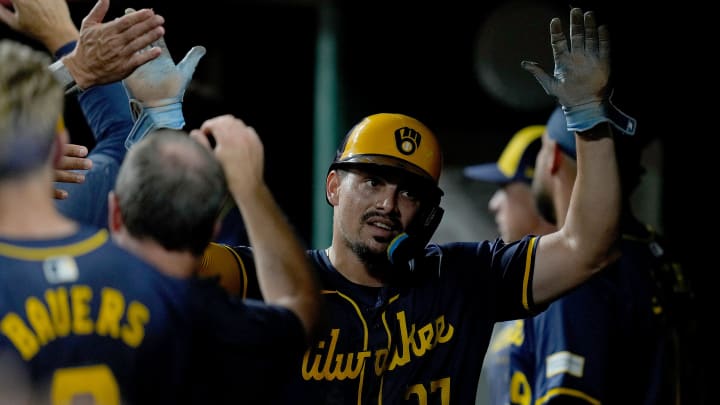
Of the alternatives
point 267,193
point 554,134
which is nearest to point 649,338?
point 554,134

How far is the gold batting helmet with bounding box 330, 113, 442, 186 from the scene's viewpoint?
11.6 feet

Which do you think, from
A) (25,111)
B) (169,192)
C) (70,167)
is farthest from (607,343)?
(25,111)

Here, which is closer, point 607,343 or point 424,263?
point 424,263

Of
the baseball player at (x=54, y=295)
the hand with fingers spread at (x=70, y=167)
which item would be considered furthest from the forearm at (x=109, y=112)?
the baseball player at (x=54, y=295)

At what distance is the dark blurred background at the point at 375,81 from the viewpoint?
655 centimetres

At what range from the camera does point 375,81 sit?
675cm

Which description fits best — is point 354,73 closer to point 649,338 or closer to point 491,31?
point 491,31

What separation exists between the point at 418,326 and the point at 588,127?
0.72 meters

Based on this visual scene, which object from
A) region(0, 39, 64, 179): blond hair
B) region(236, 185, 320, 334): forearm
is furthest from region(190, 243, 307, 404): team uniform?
region(0, 39, 64, 179): blond hair

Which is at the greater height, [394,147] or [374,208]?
[394,147]

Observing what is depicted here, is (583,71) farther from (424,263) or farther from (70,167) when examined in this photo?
(70,167)

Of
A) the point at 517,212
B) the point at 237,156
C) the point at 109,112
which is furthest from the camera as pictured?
the point at 517,212

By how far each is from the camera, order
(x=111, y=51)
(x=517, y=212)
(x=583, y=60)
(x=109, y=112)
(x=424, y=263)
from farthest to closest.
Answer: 1. (x=517, y=212)
2. (x=109, y=112)
3. (x=424, y=263)
4. (x=583, y=60)
5. (x=111, y=51)

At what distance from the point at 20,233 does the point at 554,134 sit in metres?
2.71
